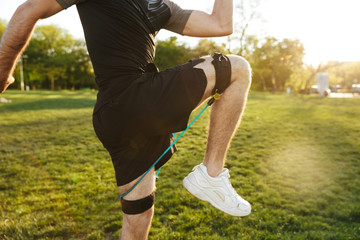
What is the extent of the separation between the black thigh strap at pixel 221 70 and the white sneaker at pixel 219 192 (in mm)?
690

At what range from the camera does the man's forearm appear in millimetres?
1594

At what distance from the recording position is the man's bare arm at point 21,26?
1586 mm

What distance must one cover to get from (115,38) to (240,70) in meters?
0.92

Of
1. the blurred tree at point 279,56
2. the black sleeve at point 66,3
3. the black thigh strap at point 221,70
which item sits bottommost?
the black thigh strap at point 221,70

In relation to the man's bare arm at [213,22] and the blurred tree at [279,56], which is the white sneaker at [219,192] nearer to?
the man's bare arm at [213,22]

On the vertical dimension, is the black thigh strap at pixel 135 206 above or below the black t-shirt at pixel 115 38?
below

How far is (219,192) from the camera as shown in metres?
2.01

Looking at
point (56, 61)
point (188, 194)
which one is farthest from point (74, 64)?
point (188, 194)

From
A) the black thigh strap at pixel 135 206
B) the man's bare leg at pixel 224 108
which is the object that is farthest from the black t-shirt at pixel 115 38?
the black thigh strap at pixel 135 206

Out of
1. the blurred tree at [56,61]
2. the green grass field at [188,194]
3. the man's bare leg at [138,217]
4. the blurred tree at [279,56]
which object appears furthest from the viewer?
the blurred tree at [56,61]

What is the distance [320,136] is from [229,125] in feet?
26.3

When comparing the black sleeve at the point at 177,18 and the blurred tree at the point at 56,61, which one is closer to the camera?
the black sleeve at the point at 177,18

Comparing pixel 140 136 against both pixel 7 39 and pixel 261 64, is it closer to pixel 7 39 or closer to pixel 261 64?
pixel 7 39

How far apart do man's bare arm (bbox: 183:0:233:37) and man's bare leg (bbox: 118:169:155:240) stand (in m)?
1.20
